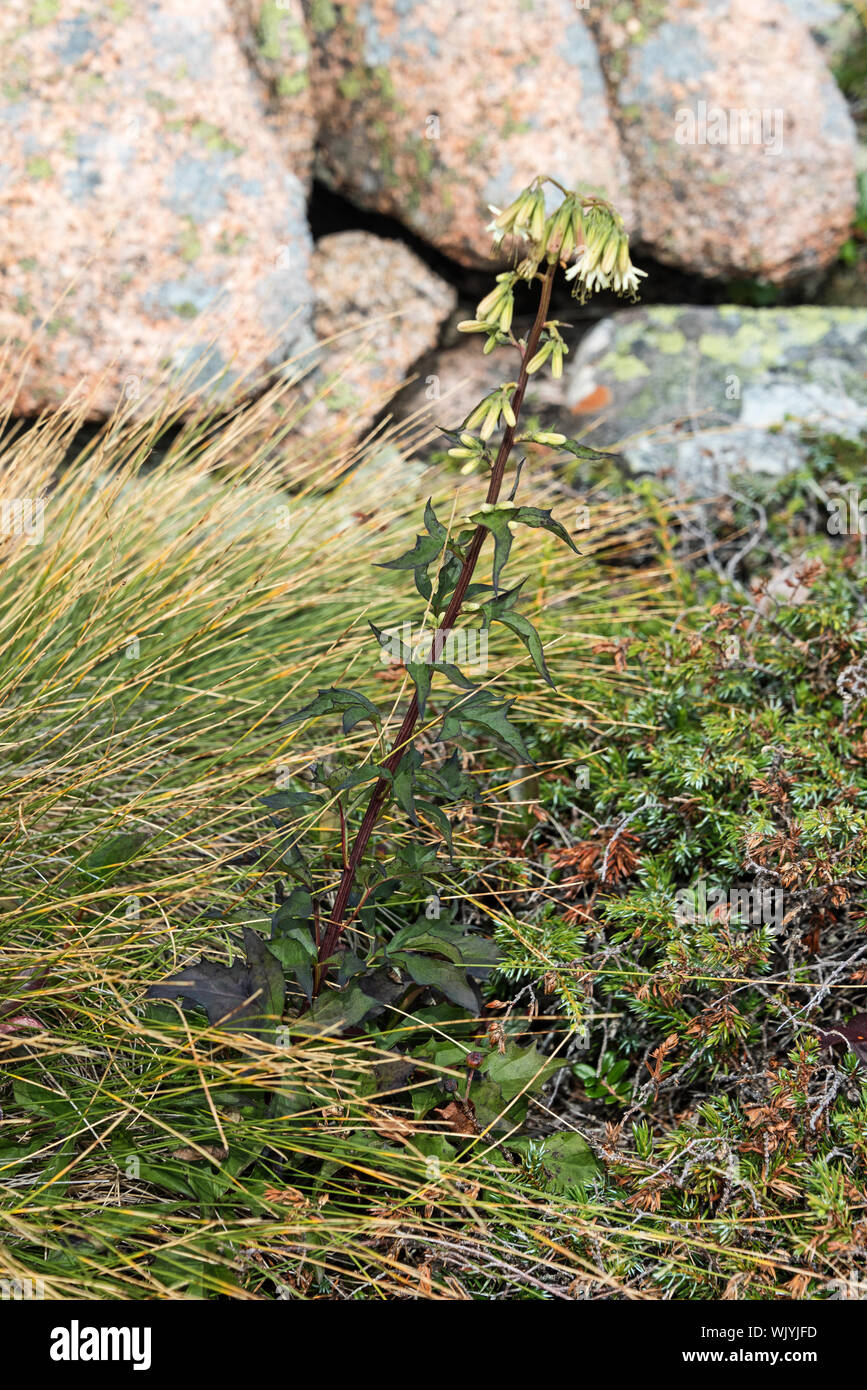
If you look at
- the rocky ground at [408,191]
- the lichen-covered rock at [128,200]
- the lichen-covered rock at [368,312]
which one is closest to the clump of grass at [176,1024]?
the lichen-covered rock at [128,200]

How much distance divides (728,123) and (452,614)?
10.9 ft

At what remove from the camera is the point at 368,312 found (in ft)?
13.1

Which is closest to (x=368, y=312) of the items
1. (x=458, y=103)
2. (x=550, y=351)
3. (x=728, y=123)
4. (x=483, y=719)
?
(x=458, y=103)

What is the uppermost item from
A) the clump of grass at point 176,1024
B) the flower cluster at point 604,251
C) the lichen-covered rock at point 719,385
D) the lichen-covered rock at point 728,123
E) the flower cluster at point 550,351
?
the lichen-covered rock at point 728,123

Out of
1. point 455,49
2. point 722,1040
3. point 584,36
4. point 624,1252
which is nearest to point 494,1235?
point 624,1252

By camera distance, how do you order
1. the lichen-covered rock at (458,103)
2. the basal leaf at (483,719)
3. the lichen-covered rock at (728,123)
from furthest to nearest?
the lichen-covered rock at (728,123)
the lichen-covered rock at (458,103)
the basal leaf at (483,719)

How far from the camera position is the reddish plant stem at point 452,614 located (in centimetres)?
149

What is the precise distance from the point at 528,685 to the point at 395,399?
1.77 meters

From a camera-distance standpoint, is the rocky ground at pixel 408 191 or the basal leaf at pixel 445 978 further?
the rocky ground at pixel 408 191

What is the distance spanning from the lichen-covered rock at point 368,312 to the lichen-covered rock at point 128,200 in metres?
0.33

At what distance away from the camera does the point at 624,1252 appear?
5.61 ft

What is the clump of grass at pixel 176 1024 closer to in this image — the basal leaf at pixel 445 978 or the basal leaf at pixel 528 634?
the basal leaf at pixel 445 978

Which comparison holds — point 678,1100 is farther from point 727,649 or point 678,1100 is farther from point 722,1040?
point 727,649

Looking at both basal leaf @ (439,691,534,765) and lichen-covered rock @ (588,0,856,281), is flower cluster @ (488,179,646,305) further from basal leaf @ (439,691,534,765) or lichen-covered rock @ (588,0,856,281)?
lichen-covered rock @ (588,0,856,281)
